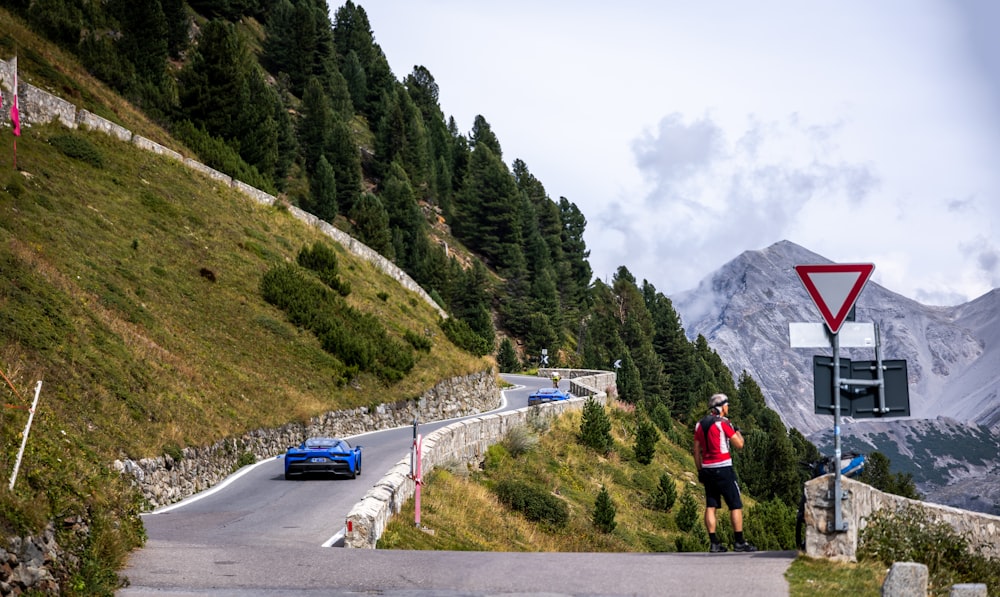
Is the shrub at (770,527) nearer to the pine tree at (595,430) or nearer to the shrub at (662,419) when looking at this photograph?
the pine tree at (595,430)

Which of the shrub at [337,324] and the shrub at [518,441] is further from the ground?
the shrub at [337,324]

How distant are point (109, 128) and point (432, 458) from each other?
95.8 ft

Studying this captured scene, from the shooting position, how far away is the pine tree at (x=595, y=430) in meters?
39.5

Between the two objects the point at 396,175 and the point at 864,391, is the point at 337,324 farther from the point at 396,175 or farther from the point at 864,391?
the point at 396,175

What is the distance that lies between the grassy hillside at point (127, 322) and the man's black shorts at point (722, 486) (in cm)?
642

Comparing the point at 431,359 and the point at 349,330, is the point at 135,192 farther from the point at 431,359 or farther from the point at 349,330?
the point at 431,359

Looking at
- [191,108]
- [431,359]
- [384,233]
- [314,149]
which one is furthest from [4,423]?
[314,149]

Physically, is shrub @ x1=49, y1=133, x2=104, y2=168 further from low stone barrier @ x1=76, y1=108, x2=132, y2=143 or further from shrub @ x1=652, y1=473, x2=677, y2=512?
shrub @ x1=652, y1=473, x2=677, y2=512

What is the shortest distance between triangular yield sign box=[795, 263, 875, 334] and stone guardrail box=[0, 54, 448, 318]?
35692 mm

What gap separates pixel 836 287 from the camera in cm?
923

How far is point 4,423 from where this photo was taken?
32.2 ft

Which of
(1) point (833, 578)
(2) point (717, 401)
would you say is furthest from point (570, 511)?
(1) point (833, 578)

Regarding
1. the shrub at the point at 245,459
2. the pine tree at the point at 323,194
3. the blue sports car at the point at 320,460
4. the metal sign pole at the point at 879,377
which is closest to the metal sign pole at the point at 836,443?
the metal sign pole at the point at 879,377

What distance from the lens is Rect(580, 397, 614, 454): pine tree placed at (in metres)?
39.5
